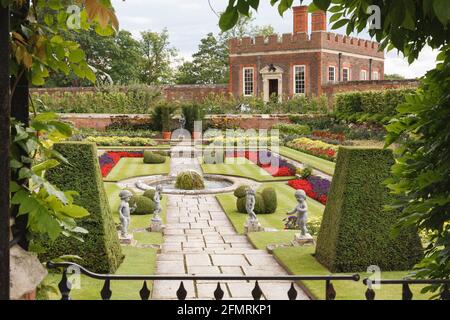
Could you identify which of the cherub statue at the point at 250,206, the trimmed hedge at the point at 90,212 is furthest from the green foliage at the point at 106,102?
the trimmed hedge at the point at 90,212

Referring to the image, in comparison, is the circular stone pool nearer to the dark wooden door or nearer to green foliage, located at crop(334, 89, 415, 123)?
green foliage, located at crop(334, 89, 415, 123)

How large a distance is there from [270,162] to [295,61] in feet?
68.7

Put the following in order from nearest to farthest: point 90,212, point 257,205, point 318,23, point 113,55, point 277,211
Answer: point 90,212
point 257,205
point 277,211
point 318,23
point 113,55

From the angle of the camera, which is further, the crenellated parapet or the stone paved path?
the crenellated parapet

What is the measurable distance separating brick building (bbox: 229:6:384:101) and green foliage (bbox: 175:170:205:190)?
76.4 feet

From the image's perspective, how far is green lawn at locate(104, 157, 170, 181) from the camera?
1804 cm

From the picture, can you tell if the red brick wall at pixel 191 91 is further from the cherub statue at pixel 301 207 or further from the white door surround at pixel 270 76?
the cherub statue at pixel 301 207

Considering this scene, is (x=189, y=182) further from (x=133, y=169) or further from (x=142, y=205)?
(x=133, y=169)

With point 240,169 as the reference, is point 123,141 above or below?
above

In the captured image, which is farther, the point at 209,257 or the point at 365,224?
the point at 209,257

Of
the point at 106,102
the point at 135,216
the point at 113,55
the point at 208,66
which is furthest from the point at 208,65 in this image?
the point at 135,216

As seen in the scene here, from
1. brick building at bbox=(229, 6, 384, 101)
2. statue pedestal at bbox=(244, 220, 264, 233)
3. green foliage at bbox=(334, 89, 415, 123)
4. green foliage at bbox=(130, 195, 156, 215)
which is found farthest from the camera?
brick building at bbox=(229, 6, 384, 101)

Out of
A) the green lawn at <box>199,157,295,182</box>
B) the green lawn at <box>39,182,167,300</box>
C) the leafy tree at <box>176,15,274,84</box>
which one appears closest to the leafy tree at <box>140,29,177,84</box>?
the leafy tree at <box>176,15,274,84</box>

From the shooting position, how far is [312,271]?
7.43 m
